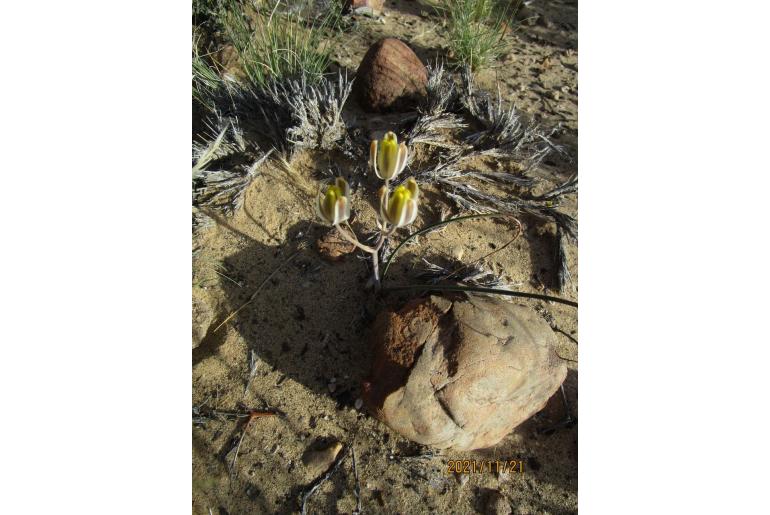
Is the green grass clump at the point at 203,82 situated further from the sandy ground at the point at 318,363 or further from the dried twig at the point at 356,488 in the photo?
the dried twig at the point at 356,488

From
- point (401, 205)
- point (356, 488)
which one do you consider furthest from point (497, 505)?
point (401, 205)

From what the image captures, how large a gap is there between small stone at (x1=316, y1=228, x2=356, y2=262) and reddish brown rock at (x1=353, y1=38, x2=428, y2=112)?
2.35 feet

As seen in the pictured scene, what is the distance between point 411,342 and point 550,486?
68 centimetres

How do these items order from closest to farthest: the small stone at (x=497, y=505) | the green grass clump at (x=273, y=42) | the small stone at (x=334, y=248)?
the small stone at (x=497, y=505), the small stone at (x=334, y=248), the green grass clump at (x=273, y=42)

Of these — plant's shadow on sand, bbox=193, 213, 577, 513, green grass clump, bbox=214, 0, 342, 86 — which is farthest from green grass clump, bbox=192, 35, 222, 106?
plant's shadow on sand, bbox=193, 213, 577, 513

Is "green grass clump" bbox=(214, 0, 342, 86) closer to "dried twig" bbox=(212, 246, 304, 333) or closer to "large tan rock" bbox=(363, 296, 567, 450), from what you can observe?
"dried twig" bbox=(212, 246, 304, 333)

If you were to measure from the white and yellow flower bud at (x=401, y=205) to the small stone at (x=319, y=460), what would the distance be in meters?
0.78

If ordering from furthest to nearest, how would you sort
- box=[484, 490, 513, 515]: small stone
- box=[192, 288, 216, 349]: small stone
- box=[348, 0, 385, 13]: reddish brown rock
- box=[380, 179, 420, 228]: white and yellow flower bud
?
box=[348, 0, 385, 13]: reddish brown rock, box=[192, 288, 216, 349]: small stone, box=[484, 490, 513, 515]: small stone, box=[380, 179, 420, 228]: white and yellow flower bud

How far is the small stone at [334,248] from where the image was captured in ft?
5.82

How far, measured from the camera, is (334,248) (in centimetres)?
→ 177

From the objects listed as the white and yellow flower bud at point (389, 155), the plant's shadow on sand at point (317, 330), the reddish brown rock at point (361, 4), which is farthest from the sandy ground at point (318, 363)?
the reddish brown rock at point (361, 4)

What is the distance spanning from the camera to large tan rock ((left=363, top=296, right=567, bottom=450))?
127 centimetres
